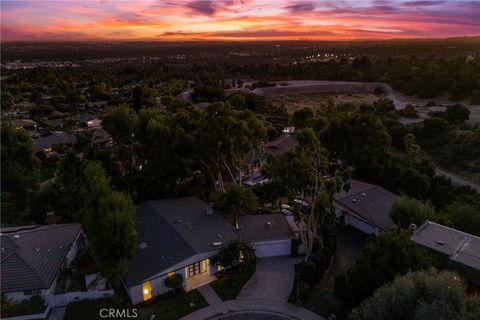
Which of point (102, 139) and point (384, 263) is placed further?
point (102, 139)

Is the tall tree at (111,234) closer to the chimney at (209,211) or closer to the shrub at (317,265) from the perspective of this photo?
the chimney at (209,211)

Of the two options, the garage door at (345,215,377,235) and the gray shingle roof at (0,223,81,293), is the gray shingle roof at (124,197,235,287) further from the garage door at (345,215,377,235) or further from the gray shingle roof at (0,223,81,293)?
the garage door at (345,215,377,235)

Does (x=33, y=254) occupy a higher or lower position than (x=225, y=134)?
lower

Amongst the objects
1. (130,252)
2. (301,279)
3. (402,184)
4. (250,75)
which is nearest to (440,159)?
(402,184)

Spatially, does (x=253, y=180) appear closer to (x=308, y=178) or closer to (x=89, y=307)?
(x=308, y=178)

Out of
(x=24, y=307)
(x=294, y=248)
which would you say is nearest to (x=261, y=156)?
(x=294, y=248)

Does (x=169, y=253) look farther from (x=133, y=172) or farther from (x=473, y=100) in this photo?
(x=473, y=100)
